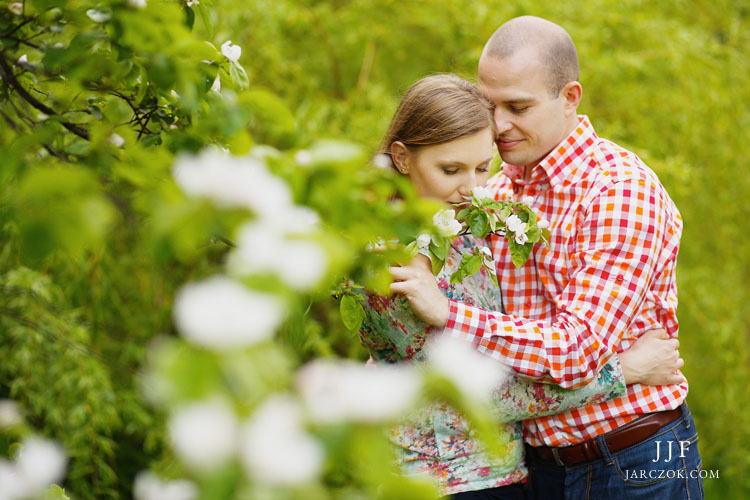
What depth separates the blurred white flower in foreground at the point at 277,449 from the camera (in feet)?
1.53

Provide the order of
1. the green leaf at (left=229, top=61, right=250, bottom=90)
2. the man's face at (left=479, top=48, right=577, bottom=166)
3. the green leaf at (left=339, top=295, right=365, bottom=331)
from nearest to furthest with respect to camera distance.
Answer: the green leaf at (left=229, top=61, right=250, bottom=90), the green leaf at (left=339, top=295, right=365, bottom=331), the man's face at (left=479, top=48, right=577, bottom=166)

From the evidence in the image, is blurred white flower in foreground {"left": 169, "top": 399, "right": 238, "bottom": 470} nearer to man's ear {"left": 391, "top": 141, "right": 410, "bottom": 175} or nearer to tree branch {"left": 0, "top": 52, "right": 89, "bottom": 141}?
tree branch {"left": 0, "top": 52, "right": 89, "bottom": 141}

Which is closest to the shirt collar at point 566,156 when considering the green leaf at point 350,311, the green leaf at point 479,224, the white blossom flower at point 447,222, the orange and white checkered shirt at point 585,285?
the orange and white checkered shirt at point 585,285

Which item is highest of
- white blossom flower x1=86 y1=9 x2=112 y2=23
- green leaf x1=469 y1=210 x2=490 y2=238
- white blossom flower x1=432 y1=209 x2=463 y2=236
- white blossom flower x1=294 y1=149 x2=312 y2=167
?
white blossom flower x1=294 y1=149 x2=312 y2=167

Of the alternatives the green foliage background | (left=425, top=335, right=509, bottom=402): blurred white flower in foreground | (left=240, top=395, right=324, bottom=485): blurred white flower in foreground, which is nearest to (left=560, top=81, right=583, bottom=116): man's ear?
the green foliage background

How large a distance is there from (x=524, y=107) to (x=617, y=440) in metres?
0.81

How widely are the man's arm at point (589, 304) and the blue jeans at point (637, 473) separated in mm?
258

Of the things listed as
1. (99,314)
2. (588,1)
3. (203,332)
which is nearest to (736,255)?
(588,1)

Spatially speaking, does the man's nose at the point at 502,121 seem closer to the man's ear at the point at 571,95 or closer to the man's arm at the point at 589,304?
the man's ear at the point at 571,95

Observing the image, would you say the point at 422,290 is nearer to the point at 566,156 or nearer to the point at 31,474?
the point at 566,156

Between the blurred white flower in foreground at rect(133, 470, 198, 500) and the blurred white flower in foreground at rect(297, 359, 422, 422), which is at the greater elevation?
the blurred white flower in foreground at rect(297, 359, 422, 422)

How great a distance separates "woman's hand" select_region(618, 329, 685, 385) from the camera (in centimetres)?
159

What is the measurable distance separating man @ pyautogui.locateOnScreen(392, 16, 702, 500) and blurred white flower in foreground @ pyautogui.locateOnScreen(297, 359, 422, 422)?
2.60 ft

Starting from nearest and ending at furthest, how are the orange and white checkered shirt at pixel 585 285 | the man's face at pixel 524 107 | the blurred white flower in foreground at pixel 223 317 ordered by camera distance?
the blurred white flower in foreground at pixel 223 317
the orange and white checkered shirt at pixel 585 285
the man's face at pixel 524 107
